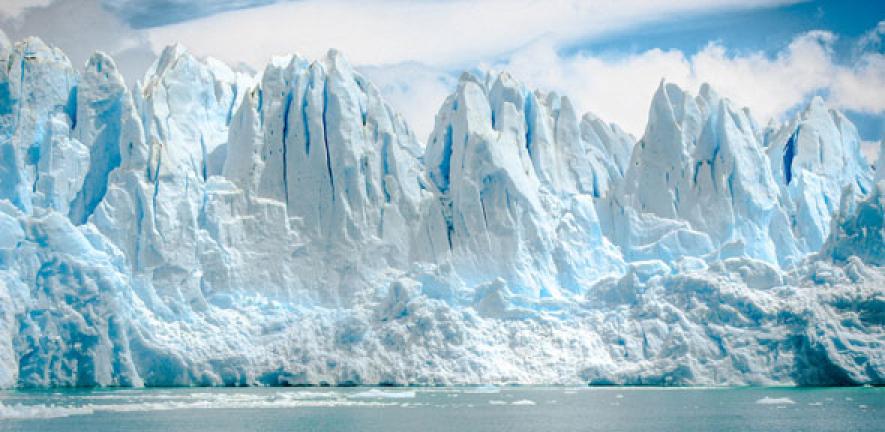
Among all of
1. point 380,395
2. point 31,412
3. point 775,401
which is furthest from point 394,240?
point 31,412

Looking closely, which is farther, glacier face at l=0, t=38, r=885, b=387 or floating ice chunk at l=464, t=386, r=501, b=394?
floating ice chunk at l=464, t=386, r=501, b=394

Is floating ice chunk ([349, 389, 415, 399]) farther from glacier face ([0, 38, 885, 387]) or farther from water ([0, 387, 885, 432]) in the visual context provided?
glacier face ([0, 38, 885, 387])

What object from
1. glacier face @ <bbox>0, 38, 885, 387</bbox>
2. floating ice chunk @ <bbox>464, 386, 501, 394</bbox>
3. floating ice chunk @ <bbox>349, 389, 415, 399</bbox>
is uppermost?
glacier face @ <bbox>0, 38, 885, 387</bbox>

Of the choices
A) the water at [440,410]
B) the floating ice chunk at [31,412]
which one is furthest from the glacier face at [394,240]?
the floating ice chunk at [31,412]

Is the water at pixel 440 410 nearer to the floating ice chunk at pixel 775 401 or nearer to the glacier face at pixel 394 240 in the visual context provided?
the floating ice chunk at pixel 775 401

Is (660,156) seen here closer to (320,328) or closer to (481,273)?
(481,273)

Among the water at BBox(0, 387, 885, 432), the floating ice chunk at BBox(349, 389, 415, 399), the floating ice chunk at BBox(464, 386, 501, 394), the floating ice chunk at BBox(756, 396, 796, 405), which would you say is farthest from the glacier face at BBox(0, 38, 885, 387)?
the floating ice chunk at BBox(756, 396, 796, 405)
